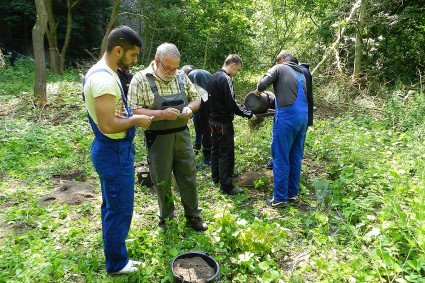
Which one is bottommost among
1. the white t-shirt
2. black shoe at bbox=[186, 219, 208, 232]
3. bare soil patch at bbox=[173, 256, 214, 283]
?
black shoe at bbox=[186, 219, 208, 232]

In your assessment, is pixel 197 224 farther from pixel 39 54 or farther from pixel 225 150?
pixel 39 54

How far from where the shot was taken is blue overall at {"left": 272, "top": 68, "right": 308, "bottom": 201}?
414 cm

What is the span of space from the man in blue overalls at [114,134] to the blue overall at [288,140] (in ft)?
6.76

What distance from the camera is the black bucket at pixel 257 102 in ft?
16.0

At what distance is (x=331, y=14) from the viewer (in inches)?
399

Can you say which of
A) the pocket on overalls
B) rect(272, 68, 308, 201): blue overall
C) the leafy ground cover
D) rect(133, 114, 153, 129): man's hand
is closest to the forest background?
the leafy ground cover

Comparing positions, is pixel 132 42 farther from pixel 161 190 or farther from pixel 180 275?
pixel 180 275

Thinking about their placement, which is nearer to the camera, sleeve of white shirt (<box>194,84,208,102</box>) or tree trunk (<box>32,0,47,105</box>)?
sleeve of white shirt (<box>194,84,208,102</box>)

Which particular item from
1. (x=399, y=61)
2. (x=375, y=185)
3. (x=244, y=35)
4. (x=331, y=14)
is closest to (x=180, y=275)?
(x=375, y=185)

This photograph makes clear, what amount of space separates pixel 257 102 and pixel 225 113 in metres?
0.60

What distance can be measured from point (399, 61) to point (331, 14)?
107 inches

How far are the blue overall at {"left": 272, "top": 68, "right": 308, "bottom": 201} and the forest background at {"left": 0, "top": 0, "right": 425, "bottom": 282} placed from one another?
1.17 feet

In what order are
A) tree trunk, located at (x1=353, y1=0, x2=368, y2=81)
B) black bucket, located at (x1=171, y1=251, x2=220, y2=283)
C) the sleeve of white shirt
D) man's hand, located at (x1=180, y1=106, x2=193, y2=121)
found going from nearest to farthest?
1. black bucket, located at (x1=171, y1=251, x2=220, y2=283)
2. man's hand, located at (x1=180, y1=106, x2=193, y2=121)
3. the sleeve of white shirt
4. tree trunk, located at (x1=353, y1=0, x2=368, y2=81)

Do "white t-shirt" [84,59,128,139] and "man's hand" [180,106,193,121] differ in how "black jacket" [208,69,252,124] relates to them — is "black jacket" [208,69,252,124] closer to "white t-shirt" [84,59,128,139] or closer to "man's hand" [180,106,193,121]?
"man's hand" [180,106,193,121]
